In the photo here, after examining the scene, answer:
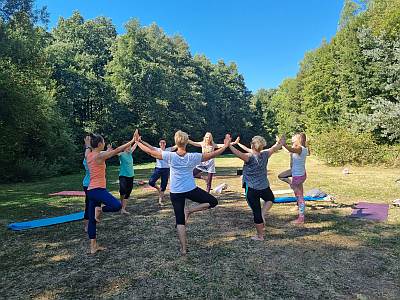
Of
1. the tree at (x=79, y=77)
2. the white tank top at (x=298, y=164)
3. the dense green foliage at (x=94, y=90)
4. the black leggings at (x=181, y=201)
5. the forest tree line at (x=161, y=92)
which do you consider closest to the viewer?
the black leggings at (x=181, y=201)

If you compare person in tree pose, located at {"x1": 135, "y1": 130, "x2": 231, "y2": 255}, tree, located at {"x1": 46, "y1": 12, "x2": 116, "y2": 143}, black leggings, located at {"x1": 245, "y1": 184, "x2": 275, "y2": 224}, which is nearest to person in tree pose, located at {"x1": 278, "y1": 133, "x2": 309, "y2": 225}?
black leggings, located at {"x1": 245, "y1": 184, "x2": 275, "y2": 224}

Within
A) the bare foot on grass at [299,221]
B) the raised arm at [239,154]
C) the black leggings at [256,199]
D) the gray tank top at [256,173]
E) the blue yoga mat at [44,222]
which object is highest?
the raised arm at [239,154]

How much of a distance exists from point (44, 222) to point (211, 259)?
16.1 ft

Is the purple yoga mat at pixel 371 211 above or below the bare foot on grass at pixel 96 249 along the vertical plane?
above

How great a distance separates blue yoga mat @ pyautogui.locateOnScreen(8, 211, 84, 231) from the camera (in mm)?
8141

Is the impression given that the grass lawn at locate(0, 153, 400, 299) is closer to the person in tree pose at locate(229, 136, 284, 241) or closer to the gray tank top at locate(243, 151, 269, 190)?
the person in tree pose at locate(229, 136, 284, 241)

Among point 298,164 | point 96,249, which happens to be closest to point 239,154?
point 298,164

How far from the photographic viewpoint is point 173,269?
534cm

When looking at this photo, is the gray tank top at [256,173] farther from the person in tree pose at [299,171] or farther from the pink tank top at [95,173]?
the pink tank top at [95,173]

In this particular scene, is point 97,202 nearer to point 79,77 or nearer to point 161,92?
point 79,77

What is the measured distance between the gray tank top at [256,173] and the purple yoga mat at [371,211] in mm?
3451

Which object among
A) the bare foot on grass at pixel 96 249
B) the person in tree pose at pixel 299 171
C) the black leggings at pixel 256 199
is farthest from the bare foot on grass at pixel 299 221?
the bare foot on grass at pixel 96 249

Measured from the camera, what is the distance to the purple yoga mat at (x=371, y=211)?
8.43 metres

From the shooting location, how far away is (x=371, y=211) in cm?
906
